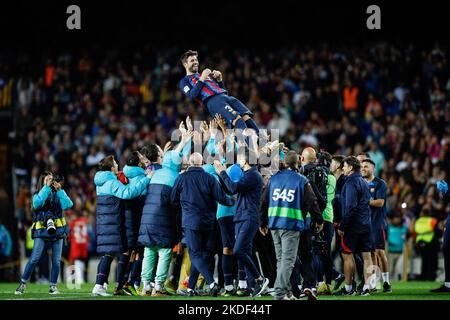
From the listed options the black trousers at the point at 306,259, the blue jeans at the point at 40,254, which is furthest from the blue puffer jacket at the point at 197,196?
the blue jeans at the point at 40,254

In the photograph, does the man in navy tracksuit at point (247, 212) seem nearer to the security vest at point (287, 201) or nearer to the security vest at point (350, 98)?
the security vest at point (287, 201)

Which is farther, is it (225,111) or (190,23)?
(190,23)

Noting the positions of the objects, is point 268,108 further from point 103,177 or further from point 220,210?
point 103,177

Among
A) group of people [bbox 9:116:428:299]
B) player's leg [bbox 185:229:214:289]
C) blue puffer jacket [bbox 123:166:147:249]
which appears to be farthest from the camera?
blue puffer jacket [bbox 123:166:147:249]

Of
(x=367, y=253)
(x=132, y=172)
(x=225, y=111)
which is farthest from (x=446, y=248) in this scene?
(x=132, y=172)

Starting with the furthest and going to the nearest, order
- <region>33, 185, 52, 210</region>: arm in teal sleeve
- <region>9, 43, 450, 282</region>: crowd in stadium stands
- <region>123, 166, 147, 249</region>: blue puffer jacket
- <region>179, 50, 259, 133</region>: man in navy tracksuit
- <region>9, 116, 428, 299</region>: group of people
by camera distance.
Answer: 1. <region>9, 43, 450, 282</region>: crowd in stadium stands
2. <region>179, 50, 259, 133</region>: man in navy tracksuit
3. <region>33, 185, 52, 210</region>: arm in teal sleeve
4. <region>123, 166, 147, 249</region>: blue puffer jacket
5. <region>9, 116, 428, 299</region>: group of people

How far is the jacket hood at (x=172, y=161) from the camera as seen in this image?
15656 millimetres

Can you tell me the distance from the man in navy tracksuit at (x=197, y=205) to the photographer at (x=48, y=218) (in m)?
2.50

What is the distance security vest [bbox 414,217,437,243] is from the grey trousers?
9.68 metres

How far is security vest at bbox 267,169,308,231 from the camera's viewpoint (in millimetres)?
13711

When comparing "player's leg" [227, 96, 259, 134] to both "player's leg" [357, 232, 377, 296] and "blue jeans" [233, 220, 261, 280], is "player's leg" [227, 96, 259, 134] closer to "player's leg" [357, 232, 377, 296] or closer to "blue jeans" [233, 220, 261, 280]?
"blue jeans" [233, 220, 261, 280]

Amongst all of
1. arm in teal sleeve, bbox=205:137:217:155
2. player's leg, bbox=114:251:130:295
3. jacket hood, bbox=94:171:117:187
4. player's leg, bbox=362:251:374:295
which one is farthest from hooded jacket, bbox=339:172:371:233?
jacket hood, bbox=94:171:117:187

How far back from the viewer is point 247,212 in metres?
15.2

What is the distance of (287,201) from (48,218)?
4869mm
